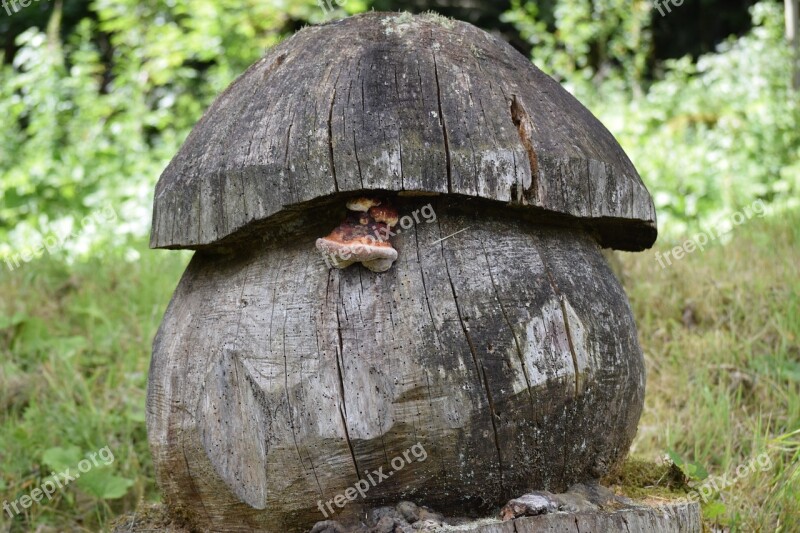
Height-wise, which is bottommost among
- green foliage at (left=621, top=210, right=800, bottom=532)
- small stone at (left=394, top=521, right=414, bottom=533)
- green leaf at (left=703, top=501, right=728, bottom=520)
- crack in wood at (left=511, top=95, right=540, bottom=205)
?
green foliage at (left=621, top=210, right=800, bottom=532)

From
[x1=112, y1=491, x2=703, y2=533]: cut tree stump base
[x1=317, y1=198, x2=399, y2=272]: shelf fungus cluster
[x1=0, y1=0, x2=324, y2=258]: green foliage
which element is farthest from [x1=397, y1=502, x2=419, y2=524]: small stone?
[x1=0, y1=0, x2=324, y2=258]: green foliage

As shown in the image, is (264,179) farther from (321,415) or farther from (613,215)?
(613,215)

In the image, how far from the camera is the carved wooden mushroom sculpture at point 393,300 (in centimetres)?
199

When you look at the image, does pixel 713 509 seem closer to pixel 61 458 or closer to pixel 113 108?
pixel 61 458

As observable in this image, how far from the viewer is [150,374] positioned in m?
2.38

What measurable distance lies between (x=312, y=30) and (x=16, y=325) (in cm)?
288

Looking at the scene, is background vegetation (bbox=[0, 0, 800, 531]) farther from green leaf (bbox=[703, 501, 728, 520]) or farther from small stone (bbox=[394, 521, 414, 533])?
small stone (bbox=[394, 521, 414, 533])

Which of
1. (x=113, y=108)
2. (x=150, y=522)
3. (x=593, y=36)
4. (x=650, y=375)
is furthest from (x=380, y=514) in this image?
(x=593, y=36)

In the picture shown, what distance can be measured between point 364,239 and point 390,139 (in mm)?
261

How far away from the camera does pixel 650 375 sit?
399 cm

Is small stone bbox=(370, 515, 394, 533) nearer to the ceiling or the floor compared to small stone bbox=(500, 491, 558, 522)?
nearer to the ceiling

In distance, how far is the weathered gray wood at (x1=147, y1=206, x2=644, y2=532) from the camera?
199 centimetres

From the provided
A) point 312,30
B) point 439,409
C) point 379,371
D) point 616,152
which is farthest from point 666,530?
point 312,30

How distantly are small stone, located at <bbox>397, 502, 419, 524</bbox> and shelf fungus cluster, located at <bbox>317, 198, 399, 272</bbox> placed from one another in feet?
1.93
